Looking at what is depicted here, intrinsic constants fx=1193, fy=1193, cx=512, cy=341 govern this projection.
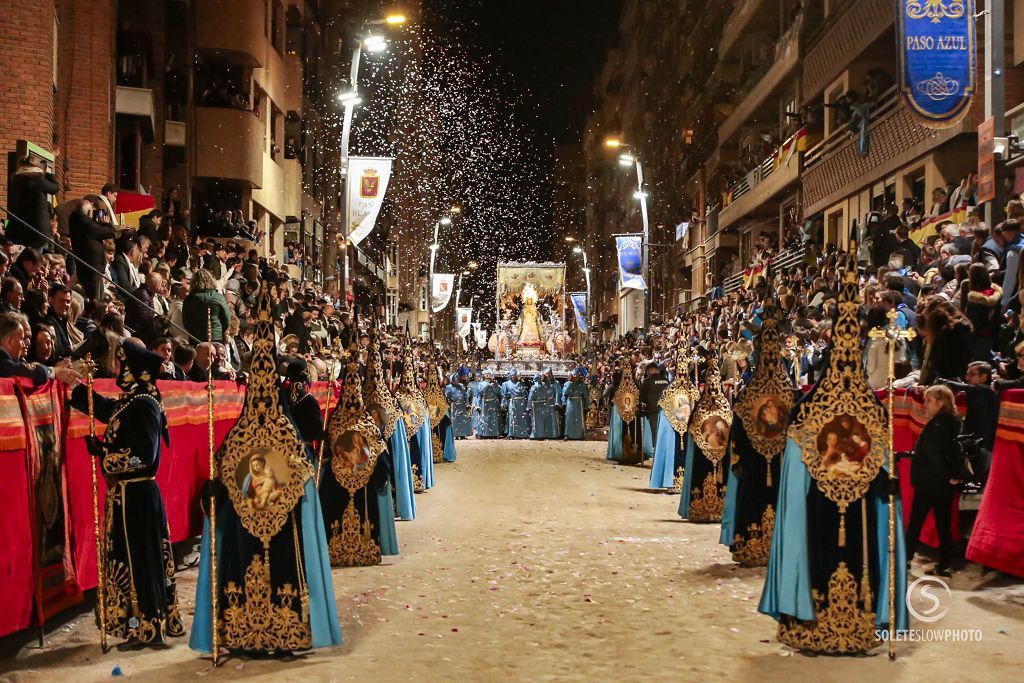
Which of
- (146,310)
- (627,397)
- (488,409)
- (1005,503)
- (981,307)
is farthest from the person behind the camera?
(488,409)

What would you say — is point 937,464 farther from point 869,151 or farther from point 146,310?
point 869,151

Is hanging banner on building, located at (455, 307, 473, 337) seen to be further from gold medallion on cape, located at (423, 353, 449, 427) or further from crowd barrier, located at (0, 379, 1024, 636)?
crowd barrier, located at (0, 379, 1024, 636)

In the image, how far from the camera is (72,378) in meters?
7.82

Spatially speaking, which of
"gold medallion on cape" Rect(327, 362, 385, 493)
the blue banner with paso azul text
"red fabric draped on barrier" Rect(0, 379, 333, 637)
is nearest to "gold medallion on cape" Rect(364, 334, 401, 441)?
"gold medallion on cape" Rect(327, 362, 385, 493)

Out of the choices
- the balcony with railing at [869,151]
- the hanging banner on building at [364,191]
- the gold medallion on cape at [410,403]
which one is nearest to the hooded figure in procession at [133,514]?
the gold medallion on cape at [410,403]

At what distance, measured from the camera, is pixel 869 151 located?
94.4 ft

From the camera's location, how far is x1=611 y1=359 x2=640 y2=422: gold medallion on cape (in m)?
26.4

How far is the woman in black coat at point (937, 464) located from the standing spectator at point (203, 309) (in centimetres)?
937

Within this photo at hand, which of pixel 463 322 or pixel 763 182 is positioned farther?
pixel 463 322

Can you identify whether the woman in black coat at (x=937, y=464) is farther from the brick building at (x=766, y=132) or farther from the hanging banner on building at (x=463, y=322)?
the hanging banner on building at (x=463, y=322)

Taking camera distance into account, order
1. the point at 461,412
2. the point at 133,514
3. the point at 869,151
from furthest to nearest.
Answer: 1. the point at 461,412
2. the point at 869,151
3. the point at 133,514

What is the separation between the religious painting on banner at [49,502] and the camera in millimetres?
7867

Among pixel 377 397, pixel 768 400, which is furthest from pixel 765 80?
pixel 768 400

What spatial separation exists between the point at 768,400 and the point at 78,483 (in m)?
6.33
